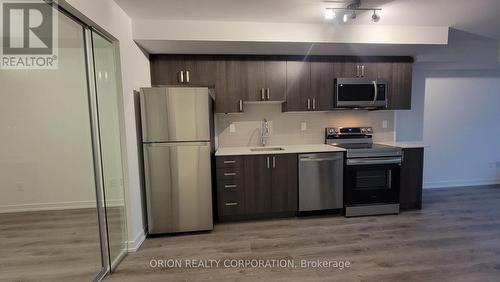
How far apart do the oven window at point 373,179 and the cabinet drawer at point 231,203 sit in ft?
4.92

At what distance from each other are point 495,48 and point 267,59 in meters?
3.35

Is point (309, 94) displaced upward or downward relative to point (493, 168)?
upward

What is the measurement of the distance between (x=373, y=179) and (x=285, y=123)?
1405 millimetres

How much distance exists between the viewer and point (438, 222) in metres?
3.06

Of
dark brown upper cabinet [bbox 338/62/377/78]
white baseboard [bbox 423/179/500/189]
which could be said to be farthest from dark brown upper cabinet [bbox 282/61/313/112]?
white baseboard [bbox 423/179/500/189]

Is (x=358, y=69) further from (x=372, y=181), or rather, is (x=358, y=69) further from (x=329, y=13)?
(x=372, y=181)

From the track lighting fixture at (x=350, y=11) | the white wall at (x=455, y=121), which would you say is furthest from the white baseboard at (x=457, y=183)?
the track lighting fixture at (x=350, y=11)

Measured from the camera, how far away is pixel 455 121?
4.31 m

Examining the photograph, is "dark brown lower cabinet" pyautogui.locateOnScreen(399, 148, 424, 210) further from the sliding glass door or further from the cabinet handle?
the sliding glass door

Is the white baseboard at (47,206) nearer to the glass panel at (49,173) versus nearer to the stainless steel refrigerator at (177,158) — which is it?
the glass panel at (49,173)

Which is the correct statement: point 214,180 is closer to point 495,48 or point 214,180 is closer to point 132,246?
point 132,246

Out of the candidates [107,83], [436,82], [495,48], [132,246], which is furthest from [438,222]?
[107,83]

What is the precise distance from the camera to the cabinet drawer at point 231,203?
10.3ft

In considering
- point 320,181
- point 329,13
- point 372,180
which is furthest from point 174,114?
point 372,180
